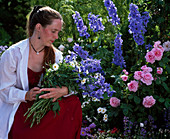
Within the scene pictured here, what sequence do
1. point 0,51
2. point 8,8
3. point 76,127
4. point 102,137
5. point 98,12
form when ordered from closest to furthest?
point 76,127, point 102,137, point 0,51, point 98,12, point 8,8

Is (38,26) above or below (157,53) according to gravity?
above

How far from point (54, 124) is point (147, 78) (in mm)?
1099

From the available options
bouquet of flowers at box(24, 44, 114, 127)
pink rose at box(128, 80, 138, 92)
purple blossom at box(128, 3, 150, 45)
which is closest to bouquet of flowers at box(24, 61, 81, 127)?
bouquet of flowers at box(24, 44, 114, 127)

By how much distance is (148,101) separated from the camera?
9.18ft

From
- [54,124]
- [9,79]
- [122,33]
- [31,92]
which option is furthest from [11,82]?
[122,33]

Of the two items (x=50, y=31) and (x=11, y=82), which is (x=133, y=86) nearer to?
(x=50, y=31)

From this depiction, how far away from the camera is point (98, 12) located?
474 cm

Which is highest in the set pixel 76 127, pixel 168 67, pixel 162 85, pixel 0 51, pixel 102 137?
pixel 0 51

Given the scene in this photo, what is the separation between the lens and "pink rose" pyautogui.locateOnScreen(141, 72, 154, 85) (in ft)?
8.91

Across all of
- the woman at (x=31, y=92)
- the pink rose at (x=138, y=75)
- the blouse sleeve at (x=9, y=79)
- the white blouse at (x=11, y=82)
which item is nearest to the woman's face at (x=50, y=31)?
the woman at (x=31, y=92)

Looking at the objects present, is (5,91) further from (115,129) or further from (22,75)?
(115,129)

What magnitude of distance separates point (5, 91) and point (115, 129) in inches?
50.9

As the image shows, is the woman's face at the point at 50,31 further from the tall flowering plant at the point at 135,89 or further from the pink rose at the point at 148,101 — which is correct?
the pink rose at the point at 148,101

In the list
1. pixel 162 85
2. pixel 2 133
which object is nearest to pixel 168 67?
pixel 162 85
